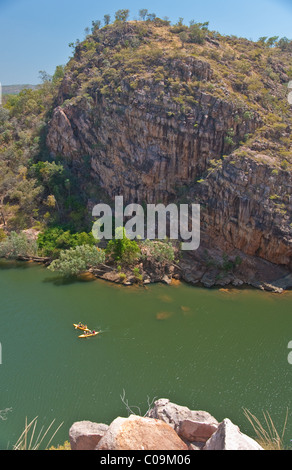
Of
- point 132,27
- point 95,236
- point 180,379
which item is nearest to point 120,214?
point 95,236

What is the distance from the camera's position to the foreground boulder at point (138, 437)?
894 cm

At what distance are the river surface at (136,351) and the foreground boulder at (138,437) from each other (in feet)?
24.7

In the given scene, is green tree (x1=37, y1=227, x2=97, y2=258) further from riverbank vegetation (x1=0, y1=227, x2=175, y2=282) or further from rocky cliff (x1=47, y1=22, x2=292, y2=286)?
rocky cliff (x1=47, y1=22, x2=292, y2=286)

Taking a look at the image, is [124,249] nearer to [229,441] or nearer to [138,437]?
[138,437]

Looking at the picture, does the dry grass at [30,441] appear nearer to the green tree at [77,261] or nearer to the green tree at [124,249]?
the green tree at [77,261]

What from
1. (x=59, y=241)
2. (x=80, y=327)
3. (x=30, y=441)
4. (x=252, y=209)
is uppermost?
(x=252, y=209)

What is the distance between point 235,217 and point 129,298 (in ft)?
45.3

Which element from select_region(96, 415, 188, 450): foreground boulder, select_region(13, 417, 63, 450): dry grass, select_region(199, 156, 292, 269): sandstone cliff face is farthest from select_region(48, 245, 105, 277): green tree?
select_region(96, 415, 188, 450): foreground boulder

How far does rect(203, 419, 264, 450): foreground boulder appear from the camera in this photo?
28.3 feet

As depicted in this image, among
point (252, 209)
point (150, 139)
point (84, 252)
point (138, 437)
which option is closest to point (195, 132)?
point (150, 139)

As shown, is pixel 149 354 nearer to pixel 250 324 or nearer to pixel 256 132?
pixel 250 324

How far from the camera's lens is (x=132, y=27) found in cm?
4850

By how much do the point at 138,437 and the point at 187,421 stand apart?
10.8 ft

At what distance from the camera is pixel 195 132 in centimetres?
3575
